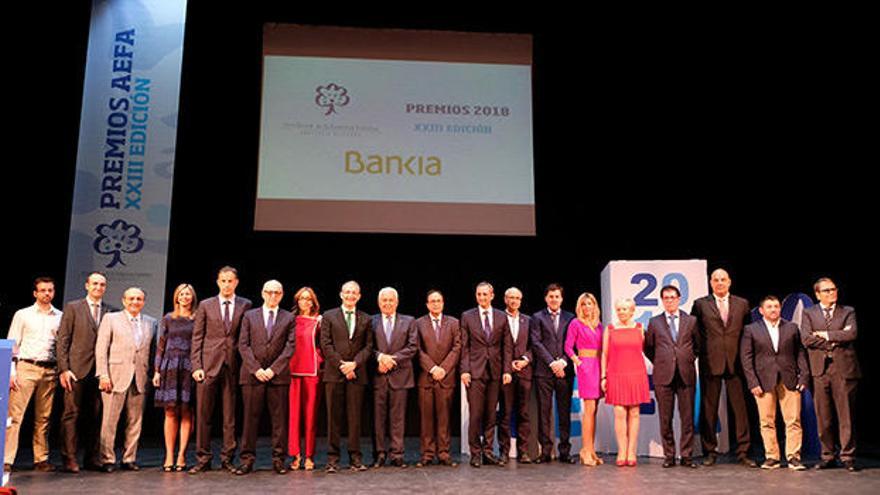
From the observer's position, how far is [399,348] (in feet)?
17.5

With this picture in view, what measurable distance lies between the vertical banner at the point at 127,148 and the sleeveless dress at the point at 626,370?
12.4 feet

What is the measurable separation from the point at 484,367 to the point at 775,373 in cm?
198

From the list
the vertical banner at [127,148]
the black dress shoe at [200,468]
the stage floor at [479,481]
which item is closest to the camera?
the stage floor at [479,481]

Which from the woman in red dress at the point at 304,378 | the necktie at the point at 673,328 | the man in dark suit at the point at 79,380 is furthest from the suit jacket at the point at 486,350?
the man in dark suit at the point at 79,380

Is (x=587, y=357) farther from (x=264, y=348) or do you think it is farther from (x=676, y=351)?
(x=264, y=348)

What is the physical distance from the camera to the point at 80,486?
438 cm

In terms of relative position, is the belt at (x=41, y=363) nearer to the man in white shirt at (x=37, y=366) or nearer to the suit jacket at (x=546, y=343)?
the man in white shirt at (x=37, y=366)

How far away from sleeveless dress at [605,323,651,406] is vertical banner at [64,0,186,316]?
3772 mm

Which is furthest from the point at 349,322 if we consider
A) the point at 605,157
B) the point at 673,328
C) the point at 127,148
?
the point at 605,157

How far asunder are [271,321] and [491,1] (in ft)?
13.7

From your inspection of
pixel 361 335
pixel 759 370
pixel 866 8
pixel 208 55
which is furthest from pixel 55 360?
pixel 866 8

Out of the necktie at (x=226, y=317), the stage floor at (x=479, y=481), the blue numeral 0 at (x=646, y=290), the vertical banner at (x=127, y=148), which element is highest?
the vertical banner at (x=127, y=148)

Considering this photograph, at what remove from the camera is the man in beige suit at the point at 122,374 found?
16.5 ft

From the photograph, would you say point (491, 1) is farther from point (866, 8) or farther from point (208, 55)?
point (866, 8)
